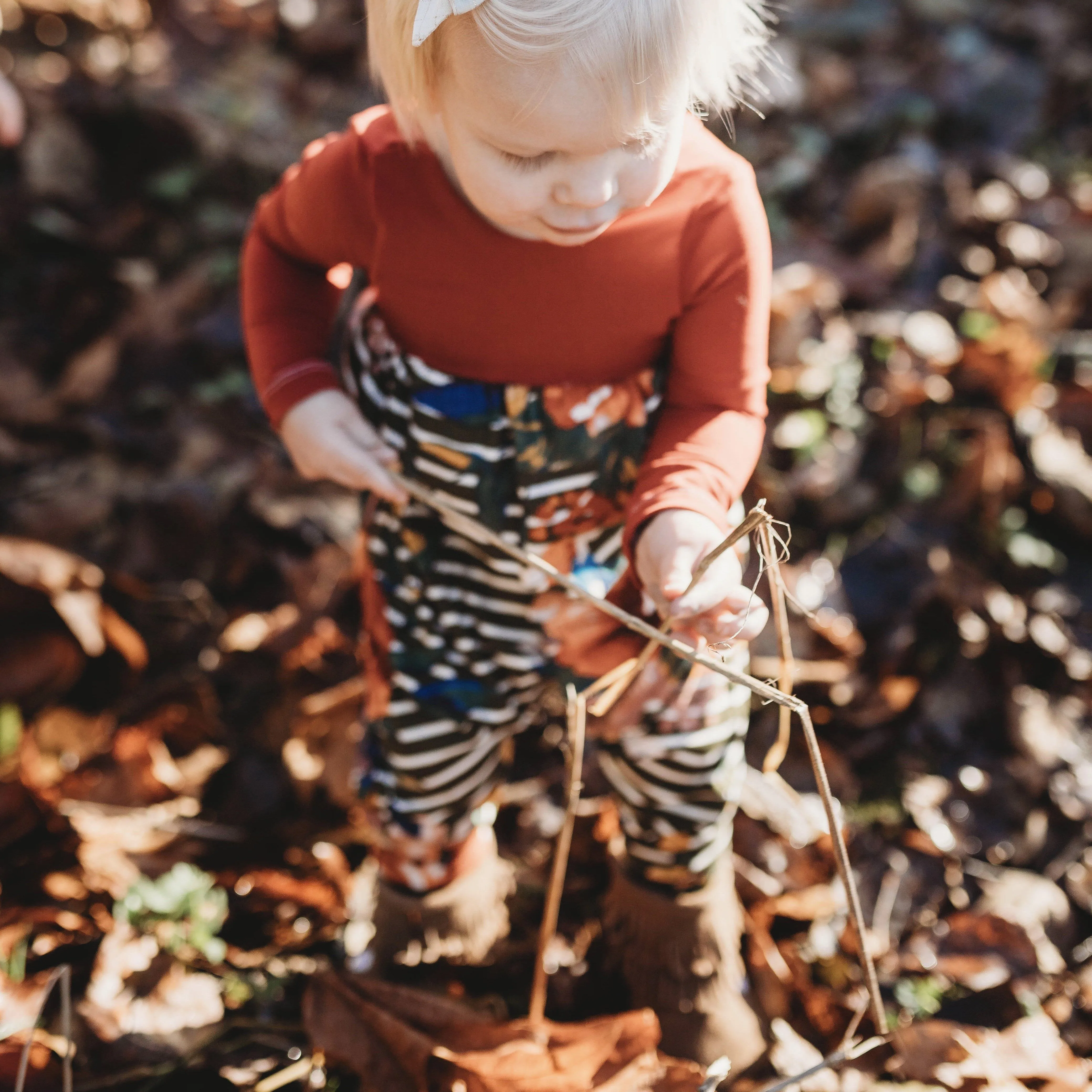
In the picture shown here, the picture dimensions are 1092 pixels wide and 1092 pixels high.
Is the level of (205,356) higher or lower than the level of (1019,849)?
higher

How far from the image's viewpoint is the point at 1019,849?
5.04 feet

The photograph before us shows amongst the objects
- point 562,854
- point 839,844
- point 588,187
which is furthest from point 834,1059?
point 588,187

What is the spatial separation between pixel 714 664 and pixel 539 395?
1.18ft

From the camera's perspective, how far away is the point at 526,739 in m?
1.69

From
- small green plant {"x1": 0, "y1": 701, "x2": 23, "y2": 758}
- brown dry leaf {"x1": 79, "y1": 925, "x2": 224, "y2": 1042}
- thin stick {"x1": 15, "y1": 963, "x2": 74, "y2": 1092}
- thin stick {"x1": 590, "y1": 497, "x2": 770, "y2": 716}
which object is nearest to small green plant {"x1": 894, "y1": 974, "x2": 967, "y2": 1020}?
thin stick {"x1": 590, "y1": 497, "x2": 770, "y2": 716}

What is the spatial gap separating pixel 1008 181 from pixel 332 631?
7.18 feet

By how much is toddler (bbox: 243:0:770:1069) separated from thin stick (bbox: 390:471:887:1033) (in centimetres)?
3

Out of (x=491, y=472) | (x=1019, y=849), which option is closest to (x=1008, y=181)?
(x=1019, y=849)

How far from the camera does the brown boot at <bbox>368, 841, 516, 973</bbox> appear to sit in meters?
1.28

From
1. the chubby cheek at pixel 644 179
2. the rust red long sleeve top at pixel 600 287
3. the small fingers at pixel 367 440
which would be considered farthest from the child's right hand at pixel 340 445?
the chubby cheek at pixel 644 179

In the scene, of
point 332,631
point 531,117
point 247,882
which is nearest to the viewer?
point 531,117

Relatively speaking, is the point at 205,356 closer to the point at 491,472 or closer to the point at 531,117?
the point at 491,472

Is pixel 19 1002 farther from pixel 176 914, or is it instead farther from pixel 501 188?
pixel 501 188

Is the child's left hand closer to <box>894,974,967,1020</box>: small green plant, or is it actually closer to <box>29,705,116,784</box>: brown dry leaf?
<box>894,974,967,1020</box>: small green plant
